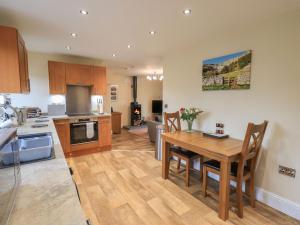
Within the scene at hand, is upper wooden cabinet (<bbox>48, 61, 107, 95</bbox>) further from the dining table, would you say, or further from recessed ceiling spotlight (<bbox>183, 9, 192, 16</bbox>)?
recessed ceiling spotlight (<bbox>183, 9, 192, 16</bbox>)

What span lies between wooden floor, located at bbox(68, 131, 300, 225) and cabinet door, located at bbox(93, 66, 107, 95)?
1.87 meters

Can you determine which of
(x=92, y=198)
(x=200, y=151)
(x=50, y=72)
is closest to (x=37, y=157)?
(x=92, y=198)

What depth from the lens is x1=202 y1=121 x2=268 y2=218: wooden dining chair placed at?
194 cm

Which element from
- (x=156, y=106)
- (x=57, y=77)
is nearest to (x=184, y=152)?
(x=57, y=77)

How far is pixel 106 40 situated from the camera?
3.00 m

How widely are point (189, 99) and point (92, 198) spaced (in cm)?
247

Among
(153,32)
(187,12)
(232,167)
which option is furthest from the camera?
(153,32)

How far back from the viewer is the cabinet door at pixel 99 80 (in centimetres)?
440

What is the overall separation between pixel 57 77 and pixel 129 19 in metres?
2.64

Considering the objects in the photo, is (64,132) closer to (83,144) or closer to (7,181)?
(83,144)

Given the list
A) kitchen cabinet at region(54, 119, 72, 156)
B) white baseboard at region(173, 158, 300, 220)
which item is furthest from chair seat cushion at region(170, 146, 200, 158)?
kitchen cabinet at region(54, 119, 72, 156)

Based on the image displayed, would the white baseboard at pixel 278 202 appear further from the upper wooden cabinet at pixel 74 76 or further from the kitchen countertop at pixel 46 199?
the upper wooden cabinet at pixel 74 76

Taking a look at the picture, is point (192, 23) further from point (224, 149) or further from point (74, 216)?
point (74, 216)

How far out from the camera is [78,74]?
4152 millimetres
